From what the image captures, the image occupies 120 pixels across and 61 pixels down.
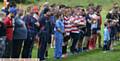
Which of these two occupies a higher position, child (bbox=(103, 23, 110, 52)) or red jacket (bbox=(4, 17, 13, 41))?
red jacket (bbox=(4, 17, 13, 41))

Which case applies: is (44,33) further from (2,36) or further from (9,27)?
(2,36)

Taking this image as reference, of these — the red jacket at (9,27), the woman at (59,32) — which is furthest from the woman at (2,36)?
the woman at (59,32)

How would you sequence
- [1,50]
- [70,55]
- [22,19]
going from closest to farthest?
1. [1,50]
2. [22,19]
3. [70,55]

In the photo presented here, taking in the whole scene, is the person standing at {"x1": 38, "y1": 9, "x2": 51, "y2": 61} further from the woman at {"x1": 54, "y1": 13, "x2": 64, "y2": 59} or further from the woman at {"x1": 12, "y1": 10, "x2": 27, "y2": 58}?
the woman at {"x1": 12, "y1": 10, "x2": 27, "y2": 58}

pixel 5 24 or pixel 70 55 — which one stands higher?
pixel 5 24

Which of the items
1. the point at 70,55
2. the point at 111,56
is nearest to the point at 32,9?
the point at 70,55

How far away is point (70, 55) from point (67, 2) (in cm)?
3681

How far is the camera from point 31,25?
17562mm

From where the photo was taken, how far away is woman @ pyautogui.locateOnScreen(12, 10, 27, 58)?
16656mm

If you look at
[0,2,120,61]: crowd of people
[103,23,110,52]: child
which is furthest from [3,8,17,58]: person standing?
[103,23,110,52]: child

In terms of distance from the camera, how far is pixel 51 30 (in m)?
18.6

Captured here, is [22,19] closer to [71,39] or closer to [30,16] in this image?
[30,16]

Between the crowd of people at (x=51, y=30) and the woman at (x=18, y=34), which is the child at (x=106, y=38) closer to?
the crowd of people at (x=51, y=30)

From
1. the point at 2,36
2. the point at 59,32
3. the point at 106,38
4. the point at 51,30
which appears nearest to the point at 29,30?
the point at 51,30
